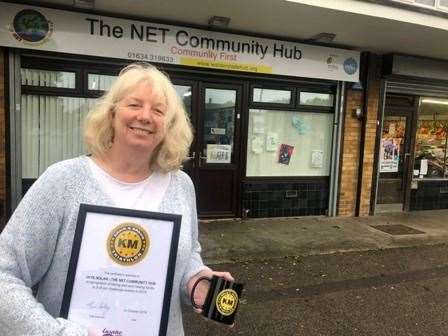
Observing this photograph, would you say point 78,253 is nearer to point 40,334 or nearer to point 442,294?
point 40,334

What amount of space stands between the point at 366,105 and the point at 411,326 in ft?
17.6

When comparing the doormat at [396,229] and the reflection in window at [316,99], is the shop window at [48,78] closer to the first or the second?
the reflection in window at [316,99]

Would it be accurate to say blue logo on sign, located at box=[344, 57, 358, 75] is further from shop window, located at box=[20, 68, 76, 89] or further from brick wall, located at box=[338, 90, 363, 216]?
shop window, located at box=[20, 68, 76, 89]

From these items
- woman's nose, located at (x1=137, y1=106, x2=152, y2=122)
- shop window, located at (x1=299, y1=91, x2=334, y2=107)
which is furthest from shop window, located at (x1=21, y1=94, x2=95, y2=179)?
woman's nose, located at (x1=137, y1=106, x2=152, y2=122)

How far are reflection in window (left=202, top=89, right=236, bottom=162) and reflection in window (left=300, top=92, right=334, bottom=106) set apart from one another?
1451mm

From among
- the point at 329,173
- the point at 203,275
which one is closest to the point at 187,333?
the point at 203,275

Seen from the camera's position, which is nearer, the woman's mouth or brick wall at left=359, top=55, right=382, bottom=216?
the woman's mouth

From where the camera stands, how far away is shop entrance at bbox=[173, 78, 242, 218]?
25.1 ft

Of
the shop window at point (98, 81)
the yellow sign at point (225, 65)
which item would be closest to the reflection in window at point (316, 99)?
the yellow sign at point (225, 65)

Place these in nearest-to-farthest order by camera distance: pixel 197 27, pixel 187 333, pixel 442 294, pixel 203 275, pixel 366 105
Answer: pixel 203 275, pixel 187 333, pixel 442 294, pixel 197 27, pixel 366 105

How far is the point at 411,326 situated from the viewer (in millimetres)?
4203

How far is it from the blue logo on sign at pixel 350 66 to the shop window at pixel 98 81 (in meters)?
4.26

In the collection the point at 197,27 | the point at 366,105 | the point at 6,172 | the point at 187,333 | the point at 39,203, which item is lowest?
the point at 187,333

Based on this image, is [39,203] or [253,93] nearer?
[39,203]
